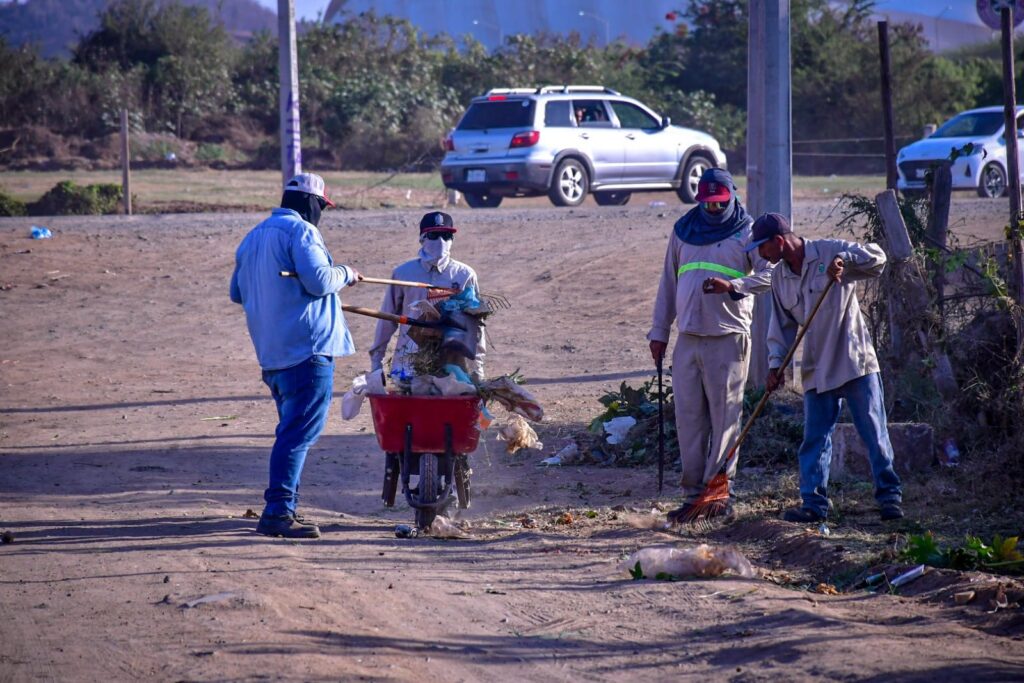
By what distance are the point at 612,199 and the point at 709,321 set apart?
16133mm

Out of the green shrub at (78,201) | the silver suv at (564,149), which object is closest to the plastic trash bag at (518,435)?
the silver suv at (564,149)

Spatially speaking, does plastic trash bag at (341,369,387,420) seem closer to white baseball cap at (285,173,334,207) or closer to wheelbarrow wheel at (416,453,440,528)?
wheelbarrow wheel at (416,453,440,528)

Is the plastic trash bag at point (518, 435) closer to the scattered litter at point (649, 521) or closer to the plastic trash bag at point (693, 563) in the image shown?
the scattered litter at point (649, 521)

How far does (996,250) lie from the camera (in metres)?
8.44

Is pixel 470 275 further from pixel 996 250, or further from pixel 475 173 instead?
pixel 475 173

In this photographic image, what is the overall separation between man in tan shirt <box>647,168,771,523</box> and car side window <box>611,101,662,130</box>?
46.3ft

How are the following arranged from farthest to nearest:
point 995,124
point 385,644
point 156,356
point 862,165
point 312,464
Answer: point 862,165
point 995,124
point 156,356
point 312,464
point 385,644

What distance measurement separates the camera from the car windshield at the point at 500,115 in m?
20.2

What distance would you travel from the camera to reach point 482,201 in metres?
21.9

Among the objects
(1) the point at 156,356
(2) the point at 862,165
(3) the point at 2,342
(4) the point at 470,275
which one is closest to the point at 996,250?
(4) the point at 470,275

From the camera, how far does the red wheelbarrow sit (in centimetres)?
704

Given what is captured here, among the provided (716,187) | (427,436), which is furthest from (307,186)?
(716,187)

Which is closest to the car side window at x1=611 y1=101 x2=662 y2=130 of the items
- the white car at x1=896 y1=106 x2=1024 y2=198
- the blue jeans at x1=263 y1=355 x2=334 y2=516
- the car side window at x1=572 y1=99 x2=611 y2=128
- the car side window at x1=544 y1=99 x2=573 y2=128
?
the car side window at x1=572 y1=99 x2=611 y2=128

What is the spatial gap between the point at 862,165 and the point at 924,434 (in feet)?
81.7
